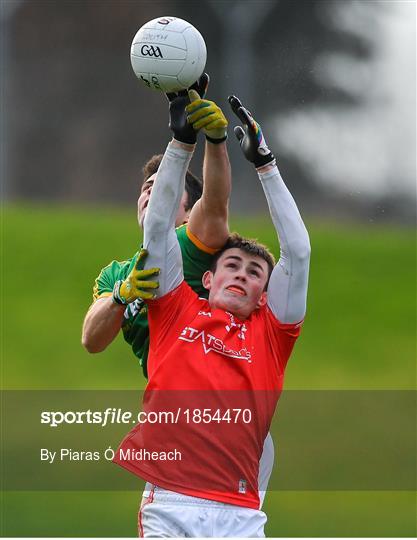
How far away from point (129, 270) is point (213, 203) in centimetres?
48

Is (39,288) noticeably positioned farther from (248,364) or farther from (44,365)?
(248,364)

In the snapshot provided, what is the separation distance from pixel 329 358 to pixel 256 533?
33.5 ft

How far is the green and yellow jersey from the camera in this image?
5215 mm

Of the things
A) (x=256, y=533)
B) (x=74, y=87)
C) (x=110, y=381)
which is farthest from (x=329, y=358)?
(x=256, y=533)

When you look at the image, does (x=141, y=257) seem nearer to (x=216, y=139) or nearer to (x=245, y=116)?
(x=216, y=139)

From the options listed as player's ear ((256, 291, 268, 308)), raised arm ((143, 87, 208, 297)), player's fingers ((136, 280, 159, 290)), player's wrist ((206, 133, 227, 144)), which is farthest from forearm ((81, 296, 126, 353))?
player's wrist ((206, 133, 227, 144))

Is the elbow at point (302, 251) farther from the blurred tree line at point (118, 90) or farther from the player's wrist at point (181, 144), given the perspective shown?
the blurred tree line at point (118, 90)

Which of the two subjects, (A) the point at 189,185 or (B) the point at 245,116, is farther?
(A) the point at 189,185

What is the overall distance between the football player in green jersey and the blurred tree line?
28.5 ft

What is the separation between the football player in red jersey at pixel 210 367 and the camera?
4.70 m

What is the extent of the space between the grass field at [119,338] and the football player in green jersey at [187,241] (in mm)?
5800

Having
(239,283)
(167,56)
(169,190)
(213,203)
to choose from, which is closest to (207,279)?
(239,283)

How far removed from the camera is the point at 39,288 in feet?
54.9

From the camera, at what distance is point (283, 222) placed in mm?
4754
